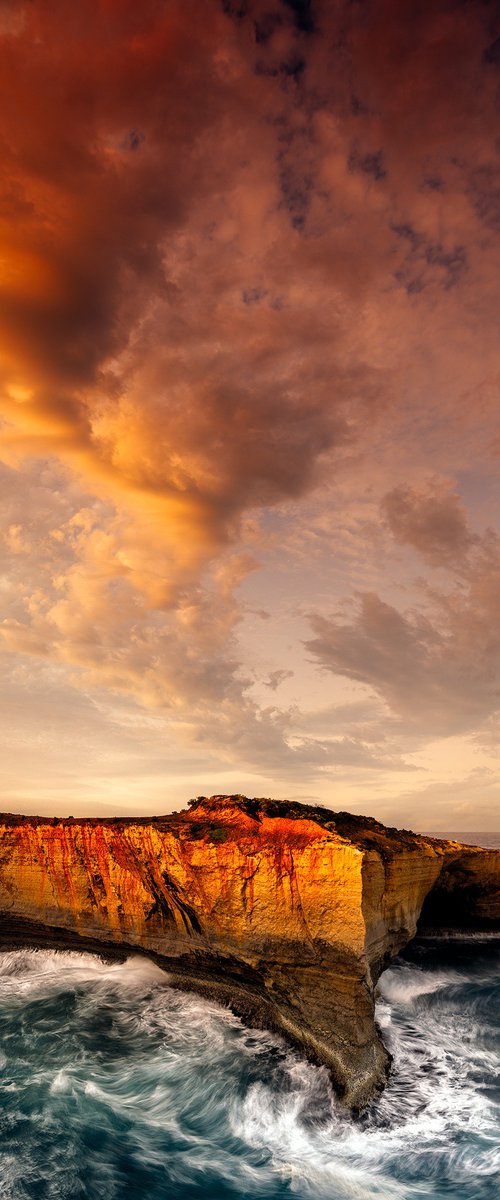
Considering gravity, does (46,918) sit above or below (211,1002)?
above

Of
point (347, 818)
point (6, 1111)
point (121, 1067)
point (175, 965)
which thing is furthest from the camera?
point (347, 818)

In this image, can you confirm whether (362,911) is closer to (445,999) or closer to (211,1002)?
(211,1002)

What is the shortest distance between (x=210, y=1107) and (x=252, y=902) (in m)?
4.02

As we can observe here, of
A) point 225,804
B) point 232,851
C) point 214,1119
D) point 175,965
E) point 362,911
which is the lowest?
point 214,1119

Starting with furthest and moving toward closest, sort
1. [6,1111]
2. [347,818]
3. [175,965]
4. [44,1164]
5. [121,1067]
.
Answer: [347,818], [175,965], [121,1067], [6,1111], [44,1164]

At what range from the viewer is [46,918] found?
19.2m

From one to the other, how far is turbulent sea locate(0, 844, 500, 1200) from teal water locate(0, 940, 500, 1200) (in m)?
0.03

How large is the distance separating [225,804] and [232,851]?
2.42 meters

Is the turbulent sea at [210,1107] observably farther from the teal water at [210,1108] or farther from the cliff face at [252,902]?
the cliff face at [252,902]

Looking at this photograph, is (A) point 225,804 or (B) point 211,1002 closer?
(B) point 211,1002

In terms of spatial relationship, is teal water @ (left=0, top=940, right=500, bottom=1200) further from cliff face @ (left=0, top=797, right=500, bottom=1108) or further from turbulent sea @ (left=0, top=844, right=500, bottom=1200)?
cliff face @ (left=0, top=797, right=500, bottom=1108)

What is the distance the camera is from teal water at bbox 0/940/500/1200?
953 cm

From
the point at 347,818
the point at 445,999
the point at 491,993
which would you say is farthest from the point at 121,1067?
the point at 491,993

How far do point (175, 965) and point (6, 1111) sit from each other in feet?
21.0
